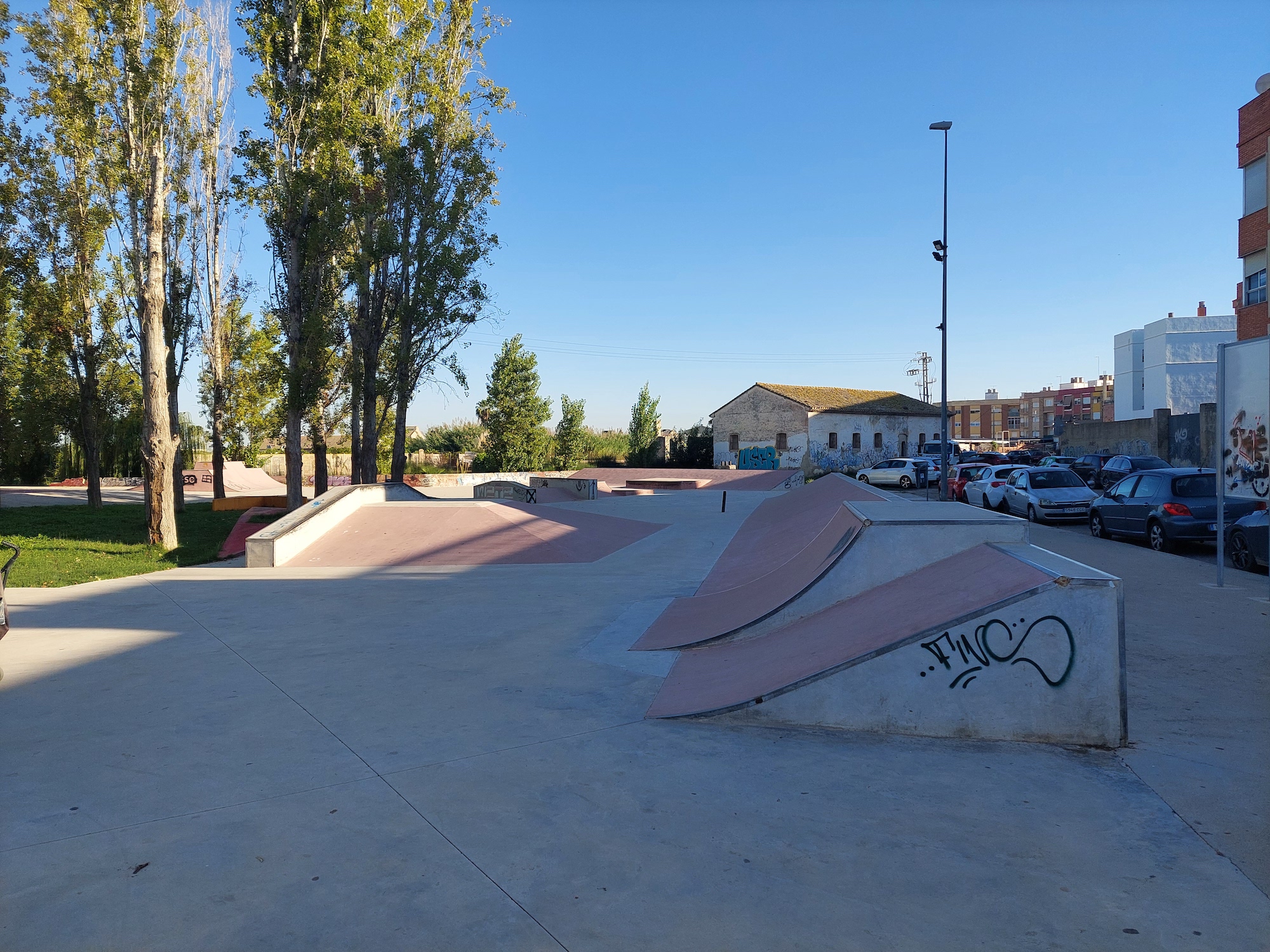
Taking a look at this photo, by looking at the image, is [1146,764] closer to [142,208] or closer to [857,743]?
[857,743]

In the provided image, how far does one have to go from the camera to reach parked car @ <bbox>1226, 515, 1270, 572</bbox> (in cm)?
1004

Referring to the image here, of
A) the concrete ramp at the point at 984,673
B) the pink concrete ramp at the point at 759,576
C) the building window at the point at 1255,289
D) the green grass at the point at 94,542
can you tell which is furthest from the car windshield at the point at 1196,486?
the building window at the point at 1255,289

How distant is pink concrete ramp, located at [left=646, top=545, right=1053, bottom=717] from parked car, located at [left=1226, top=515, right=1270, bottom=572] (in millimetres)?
6855

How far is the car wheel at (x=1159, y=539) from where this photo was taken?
41.1 ft

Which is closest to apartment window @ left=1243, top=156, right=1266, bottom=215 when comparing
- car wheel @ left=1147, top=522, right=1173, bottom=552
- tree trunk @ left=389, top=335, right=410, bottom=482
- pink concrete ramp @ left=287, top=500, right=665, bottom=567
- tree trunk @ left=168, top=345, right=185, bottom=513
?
car wheel @ left=1147, top=522, right=1173, bottom=552

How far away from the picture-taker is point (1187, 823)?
3.37 metres

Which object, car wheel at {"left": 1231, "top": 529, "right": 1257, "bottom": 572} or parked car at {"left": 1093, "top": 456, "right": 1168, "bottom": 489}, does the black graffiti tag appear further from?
parked car at {"left": 1093, "top": 456, "right": 1168, "bottom": 489}

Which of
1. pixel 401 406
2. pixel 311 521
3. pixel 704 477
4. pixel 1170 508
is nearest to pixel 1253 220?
pixel 1170 508

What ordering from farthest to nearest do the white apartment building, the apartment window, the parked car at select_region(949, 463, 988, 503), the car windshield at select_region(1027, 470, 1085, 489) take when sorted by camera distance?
the white apartment building < the apartment window < the parked car at select_region(949, 463, 988, 503) < the car windshield at select_region(1027, 470, 1085, 489)

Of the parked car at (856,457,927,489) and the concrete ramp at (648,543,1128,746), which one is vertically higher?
the parked car at (856,457,927,489)

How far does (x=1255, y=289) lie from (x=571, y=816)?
1299 inches

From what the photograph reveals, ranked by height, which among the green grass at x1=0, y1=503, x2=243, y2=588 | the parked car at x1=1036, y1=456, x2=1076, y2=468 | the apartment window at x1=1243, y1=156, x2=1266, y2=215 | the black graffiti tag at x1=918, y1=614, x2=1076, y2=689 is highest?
the apartment window at x1=1243, y1=156, x2=1266, y2=215

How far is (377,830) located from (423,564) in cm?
920

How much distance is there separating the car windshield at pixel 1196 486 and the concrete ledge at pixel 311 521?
45.8 feet
